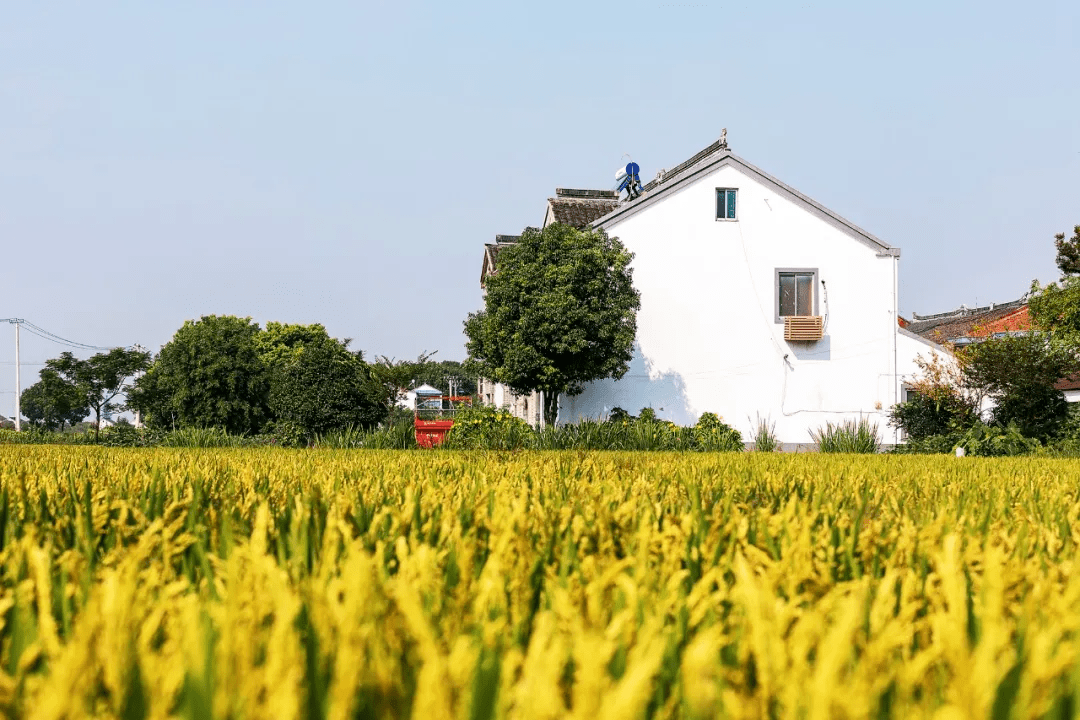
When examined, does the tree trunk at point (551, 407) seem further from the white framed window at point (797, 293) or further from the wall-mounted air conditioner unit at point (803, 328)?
the white framed window at point (797, 293)

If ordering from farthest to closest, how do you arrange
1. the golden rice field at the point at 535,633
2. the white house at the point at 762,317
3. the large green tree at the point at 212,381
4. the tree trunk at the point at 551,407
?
the white house at the point at 762,317
the tree trunk at the point at 551,407
the large green tree at the point at 212,381
the golden rice field at the point at 535,633

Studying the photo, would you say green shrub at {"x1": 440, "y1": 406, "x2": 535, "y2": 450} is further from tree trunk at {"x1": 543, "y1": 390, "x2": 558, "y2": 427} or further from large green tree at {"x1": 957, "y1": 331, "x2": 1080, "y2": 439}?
large green tree at {"x1": 957, "y1": 331, "x2": 1080, "y2": 439}

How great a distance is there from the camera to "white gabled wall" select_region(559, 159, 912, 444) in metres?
37.0

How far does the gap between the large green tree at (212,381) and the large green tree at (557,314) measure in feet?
27.3

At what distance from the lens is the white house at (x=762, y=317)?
121 feet

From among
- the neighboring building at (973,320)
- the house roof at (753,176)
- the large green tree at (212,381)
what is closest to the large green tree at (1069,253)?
the neighboring building at (973,320)

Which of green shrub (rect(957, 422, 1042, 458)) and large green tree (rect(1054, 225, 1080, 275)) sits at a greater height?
large green tree (rect(1054, 225, 1080, 275))

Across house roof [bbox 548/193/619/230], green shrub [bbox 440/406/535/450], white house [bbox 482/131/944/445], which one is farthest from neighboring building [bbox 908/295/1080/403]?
green shrub [bbox 440/406/535/450]

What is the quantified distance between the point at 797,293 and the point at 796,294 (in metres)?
0.06

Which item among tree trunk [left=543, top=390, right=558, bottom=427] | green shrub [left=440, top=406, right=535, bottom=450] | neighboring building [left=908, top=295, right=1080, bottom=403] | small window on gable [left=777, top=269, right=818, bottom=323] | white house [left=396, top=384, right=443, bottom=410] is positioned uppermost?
neighboring building [left=908, top=295, right=1080, bottom=403]

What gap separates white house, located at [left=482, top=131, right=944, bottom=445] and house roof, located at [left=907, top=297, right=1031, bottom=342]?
19.1m

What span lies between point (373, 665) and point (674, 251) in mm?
36683

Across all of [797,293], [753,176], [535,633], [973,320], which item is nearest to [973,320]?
[973,320]

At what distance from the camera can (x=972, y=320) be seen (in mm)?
68500
